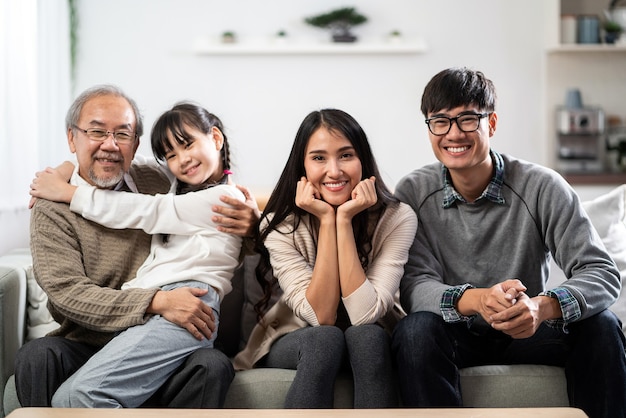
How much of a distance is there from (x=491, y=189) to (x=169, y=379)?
1.01m

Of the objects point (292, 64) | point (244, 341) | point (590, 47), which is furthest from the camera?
point (292, 64)

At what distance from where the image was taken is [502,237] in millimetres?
2162

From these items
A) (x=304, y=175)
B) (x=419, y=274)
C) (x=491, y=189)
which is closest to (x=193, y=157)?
(x=304, y=175)

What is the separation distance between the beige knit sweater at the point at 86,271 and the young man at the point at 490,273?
732 millimetres

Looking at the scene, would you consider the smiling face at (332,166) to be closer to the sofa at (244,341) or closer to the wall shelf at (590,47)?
the sofa at (244,341)

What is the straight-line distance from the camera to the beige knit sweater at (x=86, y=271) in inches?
79.4

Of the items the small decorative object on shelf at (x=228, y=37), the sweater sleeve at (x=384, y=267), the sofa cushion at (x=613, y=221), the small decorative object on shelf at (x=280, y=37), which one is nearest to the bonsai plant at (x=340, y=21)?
the small decorative object on shelf at (x=280, y=37)

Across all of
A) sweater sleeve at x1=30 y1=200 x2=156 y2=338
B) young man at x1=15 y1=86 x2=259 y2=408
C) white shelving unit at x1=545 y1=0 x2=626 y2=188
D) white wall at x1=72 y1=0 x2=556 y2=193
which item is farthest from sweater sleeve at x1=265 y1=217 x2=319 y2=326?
white shelving unit at x1=545 y1=0 x2=626 y2=188

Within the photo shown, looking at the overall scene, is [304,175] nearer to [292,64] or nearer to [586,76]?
[292,64]

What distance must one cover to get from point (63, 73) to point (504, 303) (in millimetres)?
3236

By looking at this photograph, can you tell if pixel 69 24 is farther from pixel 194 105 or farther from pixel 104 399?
pixel 104 399

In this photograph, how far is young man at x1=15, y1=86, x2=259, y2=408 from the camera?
1957 millimetres

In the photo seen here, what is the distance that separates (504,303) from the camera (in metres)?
1.83

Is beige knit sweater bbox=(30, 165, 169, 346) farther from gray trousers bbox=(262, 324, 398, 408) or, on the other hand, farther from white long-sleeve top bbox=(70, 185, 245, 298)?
gray trousers bbox=(262, 324, 398, 408)
